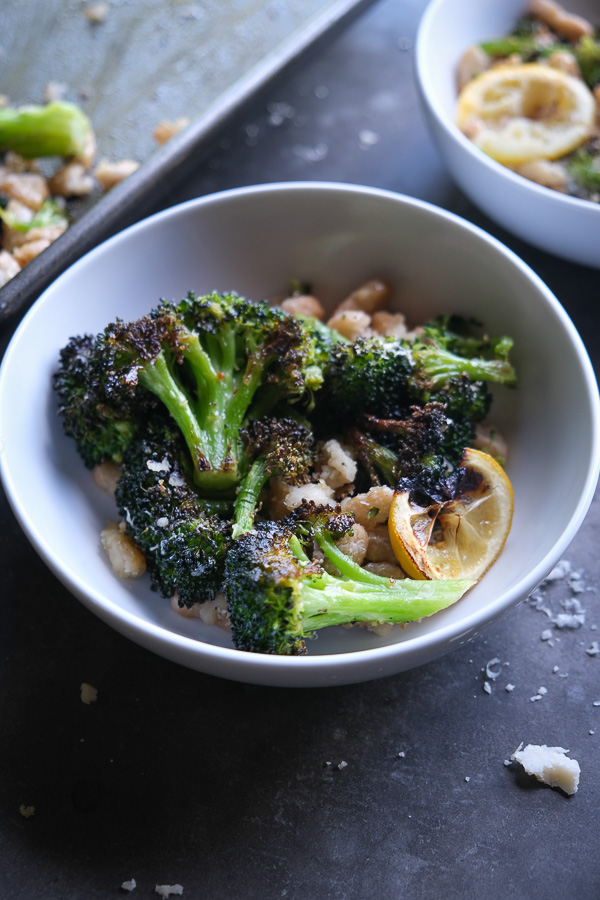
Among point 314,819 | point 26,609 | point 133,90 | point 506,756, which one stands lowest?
point 506,756

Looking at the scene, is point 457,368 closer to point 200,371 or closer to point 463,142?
point 200,371

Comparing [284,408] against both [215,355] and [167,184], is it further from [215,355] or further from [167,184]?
[167,184]

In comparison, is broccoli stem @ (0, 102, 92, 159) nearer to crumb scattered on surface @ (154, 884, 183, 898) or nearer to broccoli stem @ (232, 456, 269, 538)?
broccoli stem @ (232, 456, 269, 538)

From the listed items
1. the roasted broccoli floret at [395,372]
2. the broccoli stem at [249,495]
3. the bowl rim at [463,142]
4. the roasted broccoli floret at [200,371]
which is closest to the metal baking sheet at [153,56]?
the bowl rim at [463,142]

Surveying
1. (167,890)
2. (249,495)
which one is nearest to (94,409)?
(249,495)

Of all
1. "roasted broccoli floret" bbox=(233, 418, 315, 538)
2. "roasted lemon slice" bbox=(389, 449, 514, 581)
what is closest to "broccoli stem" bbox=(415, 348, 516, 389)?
"roasted lemon slice" bbox=(389, 449, 514, 581)

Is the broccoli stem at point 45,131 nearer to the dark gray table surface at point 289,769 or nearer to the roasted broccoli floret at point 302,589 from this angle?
the dark gray table surface at point 289,769

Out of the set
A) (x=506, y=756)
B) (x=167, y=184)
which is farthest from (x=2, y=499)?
(x=506, y=756)
